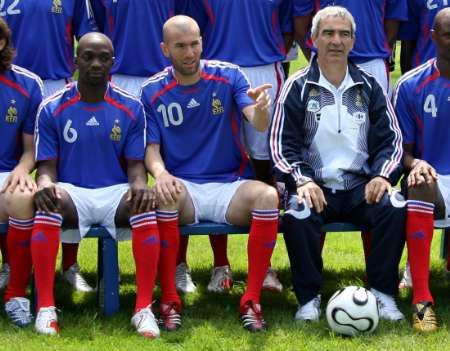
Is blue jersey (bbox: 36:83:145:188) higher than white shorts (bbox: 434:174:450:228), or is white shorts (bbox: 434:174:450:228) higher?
blue jersey (bbox: 36:83:145:188)

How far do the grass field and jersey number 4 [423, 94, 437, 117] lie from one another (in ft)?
4.30

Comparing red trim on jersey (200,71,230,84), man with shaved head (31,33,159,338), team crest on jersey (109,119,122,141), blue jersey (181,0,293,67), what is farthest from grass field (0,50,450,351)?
blue jersey (181,0,293,67)

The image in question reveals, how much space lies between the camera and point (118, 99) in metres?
6.39

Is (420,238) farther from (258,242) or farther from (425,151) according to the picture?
(258,242)

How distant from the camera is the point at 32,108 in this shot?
6.52m

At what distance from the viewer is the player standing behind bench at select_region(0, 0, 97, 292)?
693 centimetres

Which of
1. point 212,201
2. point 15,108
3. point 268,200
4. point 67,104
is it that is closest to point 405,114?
point 268,200

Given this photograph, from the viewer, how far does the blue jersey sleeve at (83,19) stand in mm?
7176

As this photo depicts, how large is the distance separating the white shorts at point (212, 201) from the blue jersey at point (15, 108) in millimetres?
1154

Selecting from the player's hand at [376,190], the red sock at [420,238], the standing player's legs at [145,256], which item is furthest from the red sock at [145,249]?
the red sock at [420,238]

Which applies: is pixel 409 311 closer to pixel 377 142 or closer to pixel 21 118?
pixel 377 142

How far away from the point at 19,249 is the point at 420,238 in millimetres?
2541

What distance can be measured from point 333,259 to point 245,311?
201cm

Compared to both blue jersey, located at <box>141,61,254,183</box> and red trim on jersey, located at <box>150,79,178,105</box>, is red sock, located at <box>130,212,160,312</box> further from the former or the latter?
red trim on jersey, located at <box>150,79,178,105</box>
